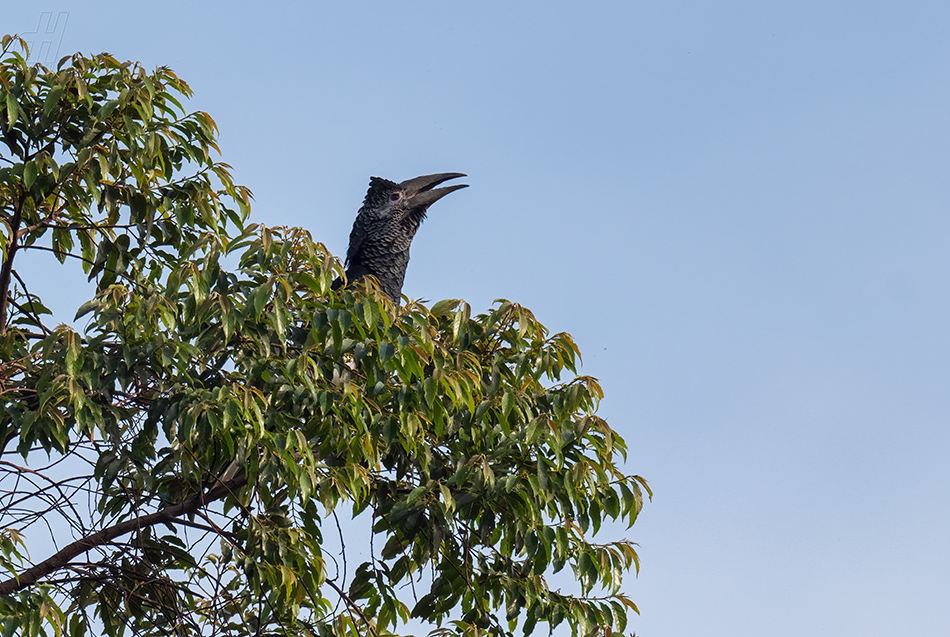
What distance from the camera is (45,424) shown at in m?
2.89

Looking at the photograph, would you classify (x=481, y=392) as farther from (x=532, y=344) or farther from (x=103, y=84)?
(x=103, y=84)

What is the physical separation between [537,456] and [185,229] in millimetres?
1477

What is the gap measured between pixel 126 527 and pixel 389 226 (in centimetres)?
287

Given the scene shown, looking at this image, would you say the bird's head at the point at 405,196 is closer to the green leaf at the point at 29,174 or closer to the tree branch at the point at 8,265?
the tree branch at the point at 8,265

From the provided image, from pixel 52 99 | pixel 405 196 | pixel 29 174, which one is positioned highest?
pixel 405 196

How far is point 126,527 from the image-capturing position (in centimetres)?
341

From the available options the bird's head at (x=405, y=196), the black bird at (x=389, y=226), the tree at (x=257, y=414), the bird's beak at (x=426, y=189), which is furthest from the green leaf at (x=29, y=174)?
the bird's beak at (x=426, y=189)

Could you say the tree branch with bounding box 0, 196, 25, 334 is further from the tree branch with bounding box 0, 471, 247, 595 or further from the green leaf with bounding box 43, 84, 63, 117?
the tree branch with bounding box 0, 471, 247, 595

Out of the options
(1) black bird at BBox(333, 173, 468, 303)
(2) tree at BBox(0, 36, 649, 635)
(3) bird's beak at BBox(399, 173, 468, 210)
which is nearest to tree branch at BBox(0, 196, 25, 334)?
(2) tree at BBox(0, 36, 649, 635)

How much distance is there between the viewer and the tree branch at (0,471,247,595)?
11.0ft

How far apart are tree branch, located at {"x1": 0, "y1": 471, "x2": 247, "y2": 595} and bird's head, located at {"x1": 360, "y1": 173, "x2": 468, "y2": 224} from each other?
2803 mm

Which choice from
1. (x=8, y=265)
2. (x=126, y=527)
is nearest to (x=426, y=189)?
(x=8, y=265)

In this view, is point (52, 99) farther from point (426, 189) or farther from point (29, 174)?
point (426, 189)

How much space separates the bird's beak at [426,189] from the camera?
6.11 metres
